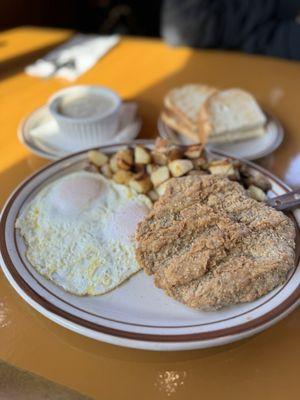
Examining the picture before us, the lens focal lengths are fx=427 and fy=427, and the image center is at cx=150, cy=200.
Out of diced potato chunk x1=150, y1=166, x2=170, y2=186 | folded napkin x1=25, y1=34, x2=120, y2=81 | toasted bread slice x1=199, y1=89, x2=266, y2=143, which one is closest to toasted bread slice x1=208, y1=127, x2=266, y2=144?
toasted bread slice x1=199, y1=89, x2=266, y2=143

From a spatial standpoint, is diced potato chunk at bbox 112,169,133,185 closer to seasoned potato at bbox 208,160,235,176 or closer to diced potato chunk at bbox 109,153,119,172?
diced potato chunk at bbox 109,153,119,172

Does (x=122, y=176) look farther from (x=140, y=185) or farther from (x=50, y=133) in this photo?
(x=50, y=133)

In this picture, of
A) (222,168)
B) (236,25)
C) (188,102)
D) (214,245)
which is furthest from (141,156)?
(236,25)

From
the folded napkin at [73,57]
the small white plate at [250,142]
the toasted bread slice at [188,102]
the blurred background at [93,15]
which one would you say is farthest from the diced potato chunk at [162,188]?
the blurred background at [93,15]

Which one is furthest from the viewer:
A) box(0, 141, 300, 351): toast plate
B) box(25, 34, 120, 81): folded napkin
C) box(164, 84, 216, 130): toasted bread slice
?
box(25, 34, 120, 81): folded napkin

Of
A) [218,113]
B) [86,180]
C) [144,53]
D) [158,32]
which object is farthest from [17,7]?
[86,180]

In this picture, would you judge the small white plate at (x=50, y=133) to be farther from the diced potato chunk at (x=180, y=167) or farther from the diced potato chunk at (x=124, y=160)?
the diced potato chunk at (x=180, y=167)
